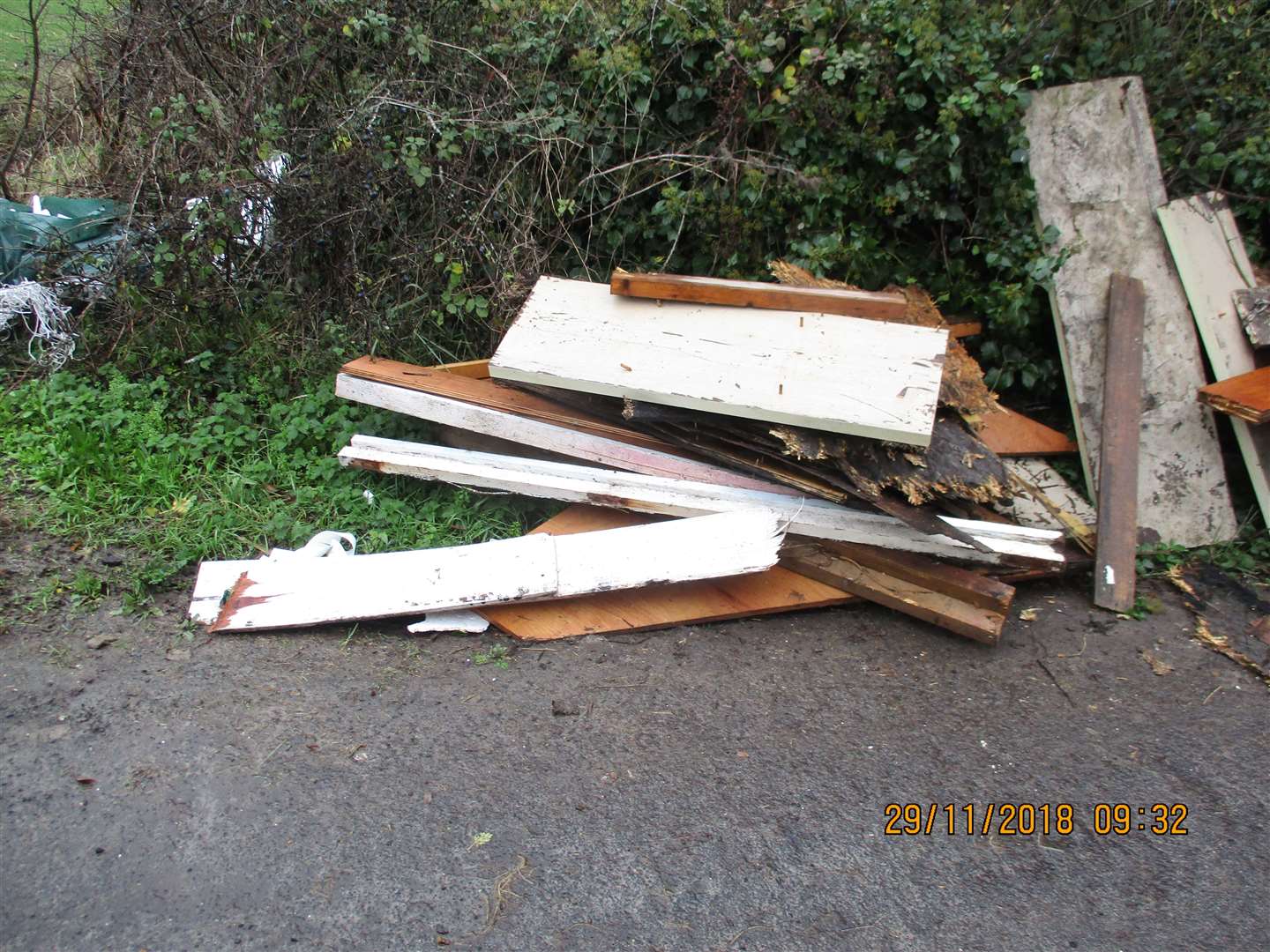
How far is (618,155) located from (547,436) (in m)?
1.67

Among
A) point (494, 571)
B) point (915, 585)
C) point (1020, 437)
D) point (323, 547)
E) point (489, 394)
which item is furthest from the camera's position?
point (1020, 437)

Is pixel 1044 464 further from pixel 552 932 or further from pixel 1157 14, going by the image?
pixel 552 932

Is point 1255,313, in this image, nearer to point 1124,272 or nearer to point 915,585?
point 1124,272

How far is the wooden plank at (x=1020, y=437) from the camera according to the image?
152 inches

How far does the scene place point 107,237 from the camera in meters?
4.41

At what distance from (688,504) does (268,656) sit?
1.53 meters

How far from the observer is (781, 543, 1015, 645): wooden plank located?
3018 millimetres

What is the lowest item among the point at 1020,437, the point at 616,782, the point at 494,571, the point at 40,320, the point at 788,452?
the point at 616,782

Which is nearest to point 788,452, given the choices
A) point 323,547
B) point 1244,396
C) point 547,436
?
point 547,436

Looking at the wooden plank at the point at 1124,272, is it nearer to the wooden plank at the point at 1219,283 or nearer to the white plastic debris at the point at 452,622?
the wooden plank at the point at 1219,283

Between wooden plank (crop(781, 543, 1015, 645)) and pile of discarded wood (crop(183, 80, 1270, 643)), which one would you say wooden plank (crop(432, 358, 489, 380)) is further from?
wooden plank (crop(781, 543, 1015, 645))

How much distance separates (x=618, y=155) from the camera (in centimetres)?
425

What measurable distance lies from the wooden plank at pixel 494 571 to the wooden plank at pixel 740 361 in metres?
0.44
